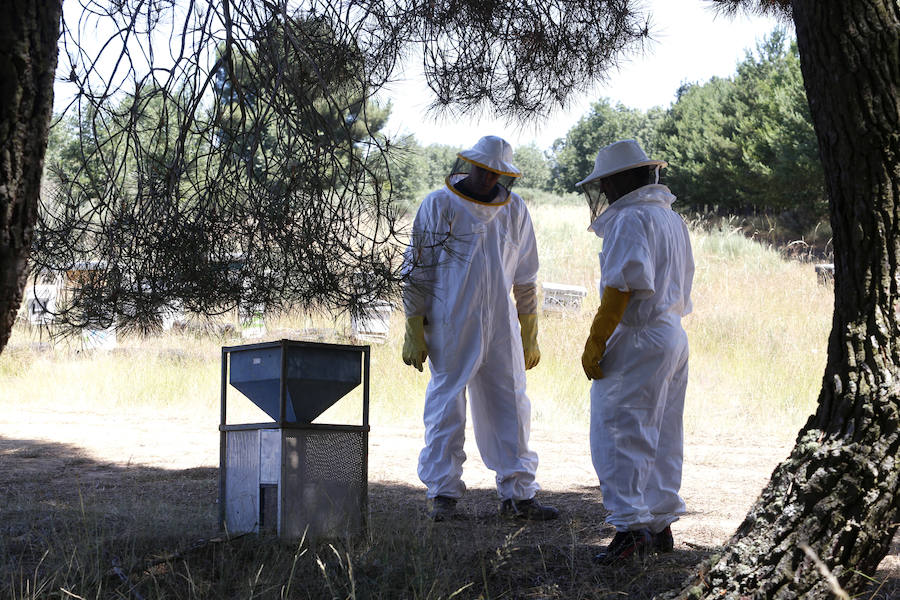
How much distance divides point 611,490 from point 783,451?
3.83 metres

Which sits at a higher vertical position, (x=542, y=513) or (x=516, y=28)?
(x=516, y=28)

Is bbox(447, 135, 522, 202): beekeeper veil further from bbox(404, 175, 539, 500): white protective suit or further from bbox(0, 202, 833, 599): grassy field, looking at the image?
bbox(0, 202, 833, 599): grassy field

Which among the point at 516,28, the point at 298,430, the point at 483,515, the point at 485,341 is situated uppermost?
the point at 516,28

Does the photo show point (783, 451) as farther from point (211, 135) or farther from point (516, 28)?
point (211, 135)

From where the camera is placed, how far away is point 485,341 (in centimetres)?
407

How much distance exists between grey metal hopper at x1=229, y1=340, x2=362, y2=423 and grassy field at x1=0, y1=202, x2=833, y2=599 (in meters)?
0.54

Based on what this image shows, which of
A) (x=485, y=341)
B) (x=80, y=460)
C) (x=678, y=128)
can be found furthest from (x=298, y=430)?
(x=678, y=128)

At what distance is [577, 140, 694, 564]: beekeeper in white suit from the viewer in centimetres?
321

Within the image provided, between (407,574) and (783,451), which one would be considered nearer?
(407,574)

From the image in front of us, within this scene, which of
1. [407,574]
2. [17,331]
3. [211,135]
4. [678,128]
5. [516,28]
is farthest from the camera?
[678,128]

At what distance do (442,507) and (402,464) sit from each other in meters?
2.02

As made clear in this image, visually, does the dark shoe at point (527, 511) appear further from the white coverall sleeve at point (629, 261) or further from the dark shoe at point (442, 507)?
the white coverall sleeve at point (629, 261)

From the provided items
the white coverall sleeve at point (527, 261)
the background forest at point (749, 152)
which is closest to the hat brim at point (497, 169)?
the white coverall sleeve at point (527, 261)

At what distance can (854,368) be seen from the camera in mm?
2367
